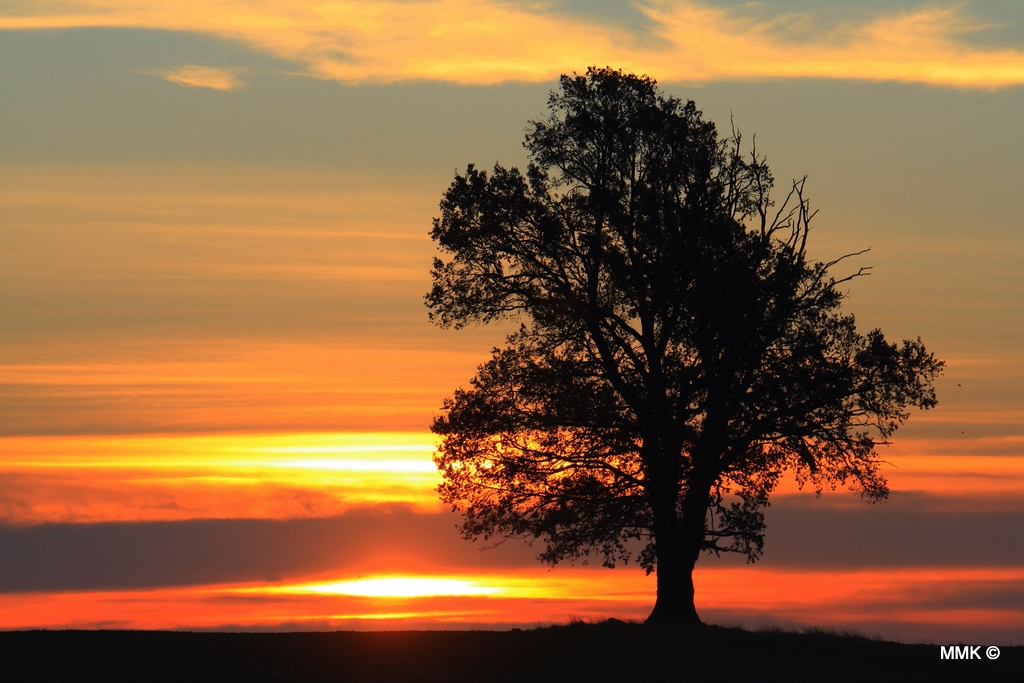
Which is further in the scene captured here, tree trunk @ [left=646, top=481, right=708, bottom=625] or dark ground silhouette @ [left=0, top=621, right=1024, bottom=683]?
tree trunk @ [left=646, top=481, right=708, bottom=625]

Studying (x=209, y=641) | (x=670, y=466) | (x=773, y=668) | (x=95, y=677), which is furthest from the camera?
(x=670, y=466)

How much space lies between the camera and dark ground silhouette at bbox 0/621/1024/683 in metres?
26.9

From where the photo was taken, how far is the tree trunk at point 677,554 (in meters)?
34.6

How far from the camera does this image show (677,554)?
34844 mm

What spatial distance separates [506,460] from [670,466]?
16.0 ft

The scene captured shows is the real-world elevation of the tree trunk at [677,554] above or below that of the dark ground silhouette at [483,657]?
above

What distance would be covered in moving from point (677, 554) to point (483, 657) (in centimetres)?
772

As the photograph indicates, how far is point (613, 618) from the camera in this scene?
34156mm

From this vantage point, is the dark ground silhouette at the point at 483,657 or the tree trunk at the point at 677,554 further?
the tree trunk at the point at 677,554

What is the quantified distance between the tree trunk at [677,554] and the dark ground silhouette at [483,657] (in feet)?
6.89

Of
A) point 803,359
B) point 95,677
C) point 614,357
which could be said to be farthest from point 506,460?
point 95,677

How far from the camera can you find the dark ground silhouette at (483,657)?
88.3 ft

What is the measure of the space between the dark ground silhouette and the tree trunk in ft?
6.89

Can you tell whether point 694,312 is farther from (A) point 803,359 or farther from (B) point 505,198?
(B) point 505,198
